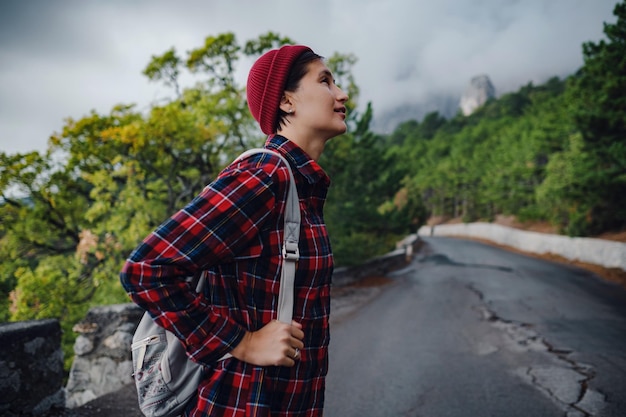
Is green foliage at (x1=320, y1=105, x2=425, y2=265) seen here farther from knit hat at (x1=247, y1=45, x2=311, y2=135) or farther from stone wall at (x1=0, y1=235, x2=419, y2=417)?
knit hat at (x1=247, y1=45, x2=311, y2=135)

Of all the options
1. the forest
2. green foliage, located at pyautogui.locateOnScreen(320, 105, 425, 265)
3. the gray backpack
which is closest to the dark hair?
the gray backpack

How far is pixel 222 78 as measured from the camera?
13.8 m

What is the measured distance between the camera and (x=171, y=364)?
114 cm

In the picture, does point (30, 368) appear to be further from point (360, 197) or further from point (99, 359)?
point (360, 197)

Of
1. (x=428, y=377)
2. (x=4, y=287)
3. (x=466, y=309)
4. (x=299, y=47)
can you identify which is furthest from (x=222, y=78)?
(x=299, y=47)

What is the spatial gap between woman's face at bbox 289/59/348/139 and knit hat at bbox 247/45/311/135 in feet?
0.21

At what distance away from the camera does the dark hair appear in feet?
4.60

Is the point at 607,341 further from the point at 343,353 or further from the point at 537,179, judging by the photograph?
the point at 537,179

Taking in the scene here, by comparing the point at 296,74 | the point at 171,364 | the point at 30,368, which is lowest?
the point at 30,368

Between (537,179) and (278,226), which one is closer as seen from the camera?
(278,226)

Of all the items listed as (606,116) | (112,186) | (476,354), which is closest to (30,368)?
(476,354)

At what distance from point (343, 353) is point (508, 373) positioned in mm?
2161

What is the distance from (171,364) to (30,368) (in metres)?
2.54

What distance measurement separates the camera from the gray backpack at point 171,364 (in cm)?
Result: 114
